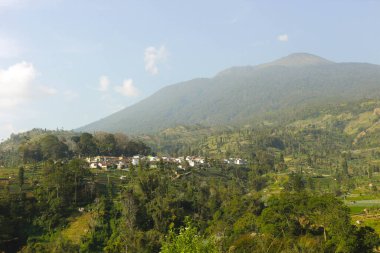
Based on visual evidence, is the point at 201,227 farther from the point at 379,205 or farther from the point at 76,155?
the point at 76,155

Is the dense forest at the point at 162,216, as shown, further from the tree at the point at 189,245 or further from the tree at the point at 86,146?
the tree at the point at 86,146

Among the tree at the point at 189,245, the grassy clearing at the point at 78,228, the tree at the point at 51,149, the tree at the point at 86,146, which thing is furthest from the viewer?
the tree at the point at 86,146

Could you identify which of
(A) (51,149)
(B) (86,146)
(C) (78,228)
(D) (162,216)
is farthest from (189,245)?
(B) (86,146)

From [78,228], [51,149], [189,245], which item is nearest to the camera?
[189,245]

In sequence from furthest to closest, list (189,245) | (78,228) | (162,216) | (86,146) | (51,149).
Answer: (86,146) → (51,149) → (162,216) → (78,228) → (189,245)

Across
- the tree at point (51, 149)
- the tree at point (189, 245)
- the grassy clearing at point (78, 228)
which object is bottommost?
the grassy clearing at point (78, 228)

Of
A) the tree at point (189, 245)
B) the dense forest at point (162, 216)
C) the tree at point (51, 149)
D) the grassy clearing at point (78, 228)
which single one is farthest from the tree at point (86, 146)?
the tree at point (189, 245)

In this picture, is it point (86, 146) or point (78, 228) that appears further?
point (86, 146)

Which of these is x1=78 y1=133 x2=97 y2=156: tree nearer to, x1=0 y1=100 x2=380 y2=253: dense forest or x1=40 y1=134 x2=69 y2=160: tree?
x1=40 y1=134 x2=69 y2=160: tree

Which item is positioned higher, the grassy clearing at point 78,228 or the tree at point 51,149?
the tree at point 51,149

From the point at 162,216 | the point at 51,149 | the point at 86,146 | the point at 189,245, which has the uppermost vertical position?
the point at 86,146

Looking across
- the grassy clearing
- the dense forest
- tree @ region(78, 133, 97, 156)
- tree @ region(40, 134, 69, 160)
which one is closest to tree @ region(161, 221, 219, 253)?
the dense forest

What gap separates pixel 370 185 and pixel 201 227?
69231mm

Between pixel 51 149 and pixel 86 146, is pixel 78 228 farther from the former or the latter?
pixel 86 146
